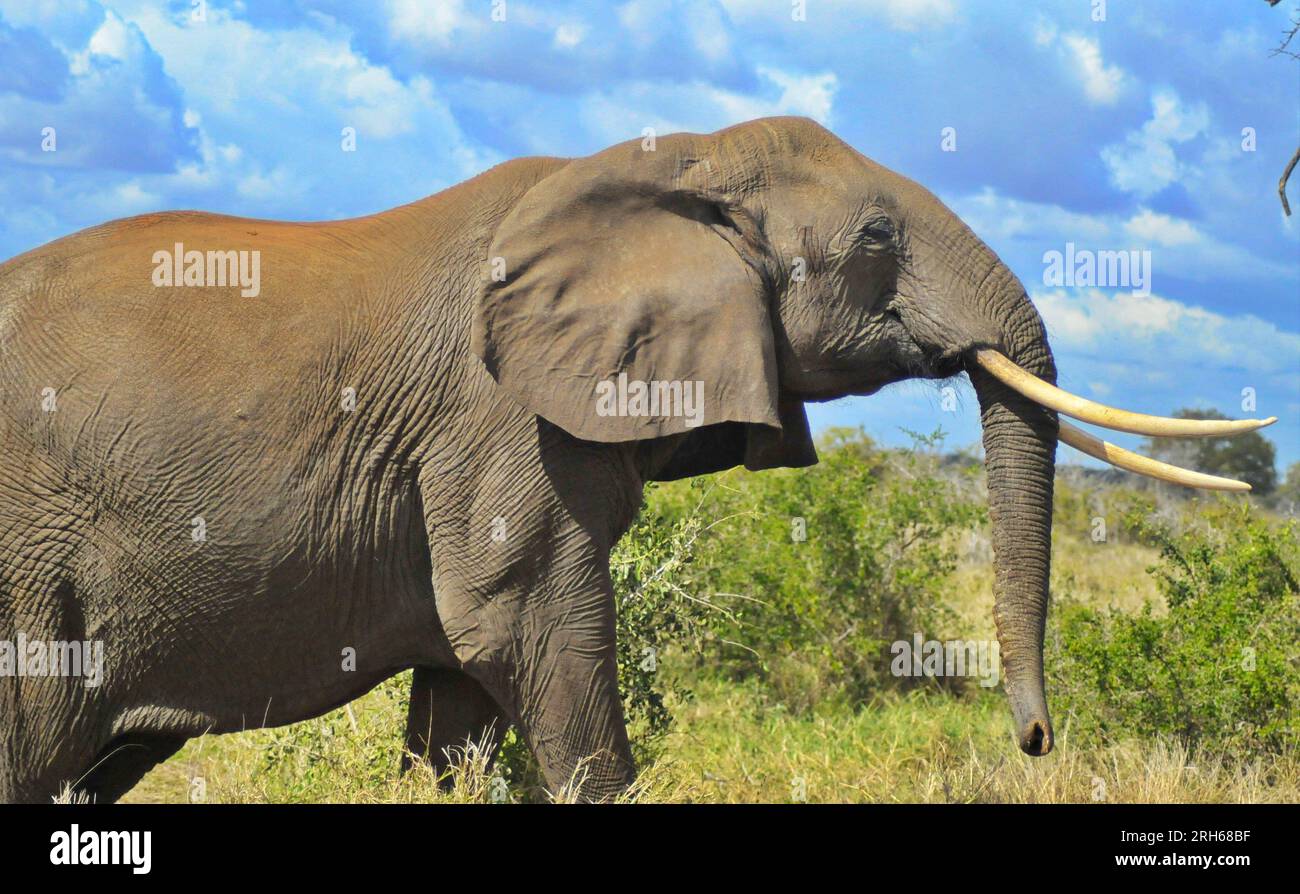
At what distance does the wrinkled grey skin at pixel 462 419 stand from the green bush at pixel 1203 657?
3.12 m

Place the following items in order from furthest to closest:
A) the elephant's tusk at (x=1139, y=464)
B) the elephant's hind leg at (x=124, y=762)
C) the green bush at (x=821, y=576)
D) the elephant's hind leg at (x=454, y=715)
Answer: the green bush at (x=821, y=576), the elephant's hind leg at (x=454, y=715), the elephant's hind leg at (x=124, y=762), the elephant's tusk at (x=1139, y=464)

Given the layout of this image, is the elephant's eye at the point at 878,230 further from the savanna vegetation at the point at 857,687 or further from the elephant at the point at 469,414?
the savanna vegetation at the point at 857,687

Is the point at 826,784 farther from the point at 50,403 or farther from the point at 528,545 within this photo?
the point at 50,403

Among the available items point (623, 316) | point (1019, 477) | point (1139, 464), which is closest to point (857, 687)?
point (1019, 477)

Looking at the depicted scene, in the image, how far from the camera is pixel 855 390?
20.1ft

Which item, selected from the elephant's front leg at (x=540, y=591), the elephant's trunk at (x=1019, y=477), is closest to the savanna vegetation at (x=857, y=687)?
the elephant's front leg at (x=540, y=591)

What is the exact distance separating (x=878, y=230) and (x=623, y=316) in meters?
1.06

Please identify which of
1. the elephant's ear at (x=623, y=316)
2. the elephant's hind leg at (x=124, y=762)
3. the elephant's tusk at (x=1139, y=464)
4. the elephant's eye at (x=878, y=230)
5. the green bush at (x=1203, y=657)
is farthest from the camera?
the green bush at (x=1203, y=657)

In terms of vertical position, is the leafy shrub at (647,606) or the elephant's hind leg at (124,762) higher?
the leafy shrub at (647,606)

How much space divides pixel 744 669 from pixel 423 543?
18.8ft

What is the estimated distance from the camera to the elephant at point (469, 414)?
5844mm

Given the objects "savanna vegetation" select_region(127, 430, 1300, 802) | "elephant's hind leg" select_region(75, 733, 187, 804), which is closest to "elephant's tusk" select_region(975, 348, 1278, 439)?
"savanna vegetation" select_region(127, 430, 1300, 802)

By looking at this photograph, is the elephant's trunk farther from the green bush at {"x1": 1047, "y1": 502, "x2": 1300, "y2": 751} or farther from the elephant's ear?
the green bush at {"x1": 1047, "y1": 502, "x2": 1300, "y2": 751}

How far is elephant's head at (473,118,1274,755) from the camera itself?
580 cm
